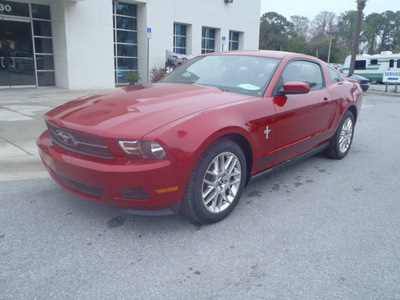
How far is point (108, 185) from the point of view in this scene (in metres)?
2.64

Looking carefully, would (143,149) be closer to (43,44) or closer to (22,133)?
(22,133)

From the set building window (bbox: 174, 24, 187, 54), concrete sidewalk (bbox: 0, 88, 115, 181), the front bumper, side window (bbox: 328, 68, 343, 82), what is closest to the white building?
building window (bbox: 174, 24, 187, 54)

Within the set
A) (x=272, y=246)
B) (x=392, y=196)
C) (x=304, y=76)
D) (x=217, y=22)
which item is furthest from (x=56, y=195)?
(x=217, y=22)

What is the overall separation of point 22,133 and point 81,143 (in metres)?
4.08

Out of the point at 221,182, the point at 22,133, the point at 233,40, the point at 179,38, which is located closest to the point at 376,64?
the point at 233,40

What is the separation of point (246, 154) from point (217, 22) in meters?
21.1

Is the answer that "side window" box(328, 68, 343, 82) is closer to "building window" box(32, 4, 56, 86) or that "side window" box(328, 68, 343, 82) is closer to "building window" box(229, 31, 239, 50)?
"building window" box(32, 4, 56, 86)

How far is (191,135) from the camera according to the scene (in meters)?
2.75

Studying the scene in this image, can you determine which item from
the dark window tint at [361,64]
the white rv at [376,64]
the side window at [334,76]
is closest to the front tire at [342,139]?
the side window at [334,76]

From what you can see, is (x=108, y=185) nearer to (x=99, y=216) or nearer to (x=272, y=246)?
(x=99, y=216)

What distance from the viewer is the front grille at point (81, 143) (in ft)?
8.87

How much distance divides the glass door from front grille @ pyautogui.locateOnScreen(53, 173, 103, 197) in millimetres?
12871

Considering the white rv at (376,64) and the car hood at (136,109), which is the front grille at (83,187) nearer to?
the car hood at (136,109)

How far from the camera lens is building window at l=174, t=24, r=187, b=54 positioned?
838 inches
